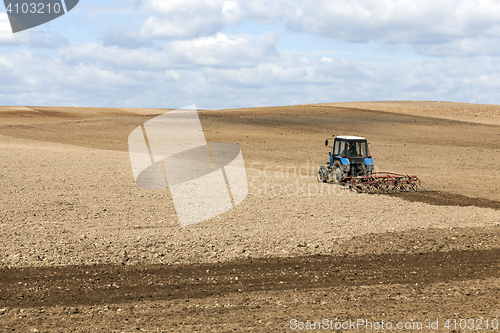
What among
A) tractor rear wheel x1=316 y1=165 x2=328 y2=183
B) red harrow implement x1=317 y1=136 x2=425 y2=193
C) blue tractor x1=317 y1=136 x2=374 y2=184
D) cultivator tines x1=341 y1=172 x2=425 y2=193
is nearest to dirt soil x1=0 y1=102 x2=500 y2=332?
tractor rear wheel x1=316 y1=165 x2=328 y2=183

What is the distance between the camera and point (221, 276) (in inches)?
331

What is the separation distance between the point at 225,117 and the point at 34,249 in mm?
45584

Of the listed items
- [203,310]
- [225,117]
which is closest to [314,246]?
[203,310]

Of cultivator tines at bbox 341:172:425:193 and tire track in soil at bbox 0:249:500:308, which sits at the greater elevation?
cultivator tines at bbox 341:172:425:193

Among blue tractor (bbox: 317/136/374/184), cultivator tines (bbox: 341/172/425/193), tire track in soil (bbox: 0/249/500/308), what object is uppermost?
blue tractor (bbox: 317/136/374/184)

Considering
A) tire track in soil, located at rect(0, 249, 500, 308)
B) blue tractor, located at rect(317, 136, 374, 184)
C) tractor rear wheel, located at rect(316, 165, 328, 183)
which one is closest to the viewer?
tire track in soil, located at rect(0, 249, 500, 308)

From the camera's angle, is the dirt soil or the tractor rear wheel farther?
the tractor rear wheel

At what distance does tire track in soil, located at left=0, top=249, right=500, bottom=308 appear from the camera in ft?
24.7

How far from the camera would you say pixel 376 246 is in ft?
33.7

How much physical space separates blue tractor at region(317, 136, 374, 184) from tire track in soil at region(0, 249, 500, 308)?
927 centimetres

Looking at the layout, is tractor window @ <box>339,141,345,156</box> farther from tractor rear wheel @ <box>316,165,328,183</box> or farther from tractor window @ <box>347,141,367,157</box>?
tractor rear wheel @ <box>316,165,328,183</box>

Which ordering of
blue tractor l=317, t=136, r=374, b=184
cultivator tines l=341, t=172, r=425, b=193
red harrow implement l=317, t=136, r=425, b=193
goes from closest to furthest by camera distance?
cultivator tines l=341, t=172, r=425, b=193 < red harrow implement l=317, t=136, r=425, b=193 < blue tractor l=317, t=136, r=374, b=184

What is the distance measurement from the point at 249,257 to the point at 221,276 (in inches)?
46.2

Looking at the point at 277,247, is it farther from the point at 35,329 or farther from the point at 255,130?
the point at 255,130
